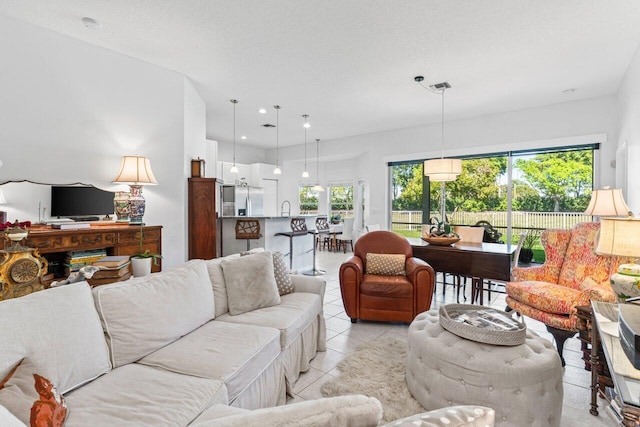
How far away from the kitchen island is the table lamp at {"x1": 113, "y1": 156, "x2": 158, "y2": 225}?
2.02 meters

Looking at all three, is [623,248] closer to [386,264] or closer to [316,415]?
[386,264]

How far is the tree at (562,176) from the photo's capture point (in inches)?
198

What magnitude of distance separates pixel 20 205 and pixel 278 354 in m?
2.90

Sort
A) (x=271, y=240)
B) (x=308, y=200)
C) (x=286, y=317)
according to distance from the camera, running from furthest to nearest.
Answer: (x=308, y=200) < (x=271, y=240) < (x=286, y=317)

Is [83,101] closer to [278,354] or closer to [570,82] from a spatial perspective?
[278,354]

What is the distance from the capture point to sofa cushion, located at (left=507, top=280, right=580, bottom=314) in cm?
245

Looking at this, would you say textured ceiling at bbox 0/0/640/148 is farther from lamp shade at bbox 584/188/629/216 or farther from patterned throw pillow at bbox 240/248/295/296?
patterned throw pillow at bbox 240/248/295/296

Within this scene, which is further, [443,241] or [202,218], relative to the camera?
[202,218]

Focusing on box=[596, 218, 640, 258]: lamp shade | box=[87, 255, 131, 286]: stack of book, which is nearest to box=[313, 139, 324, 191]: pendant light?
box=[87, 255, 131, 286]: stack of book

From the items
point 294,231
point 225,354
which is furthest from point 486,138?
point 225,354

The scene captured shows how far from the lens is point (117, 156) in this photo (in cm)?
365

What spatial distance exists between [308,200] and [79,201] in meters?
6.82

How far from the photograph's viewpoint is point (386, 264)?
139 inches

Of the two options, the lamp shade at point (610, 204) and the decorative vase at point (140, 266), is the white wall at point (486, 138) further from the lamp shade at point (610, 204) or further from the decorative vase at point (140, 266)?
the decorative vase at point (140, 266)
